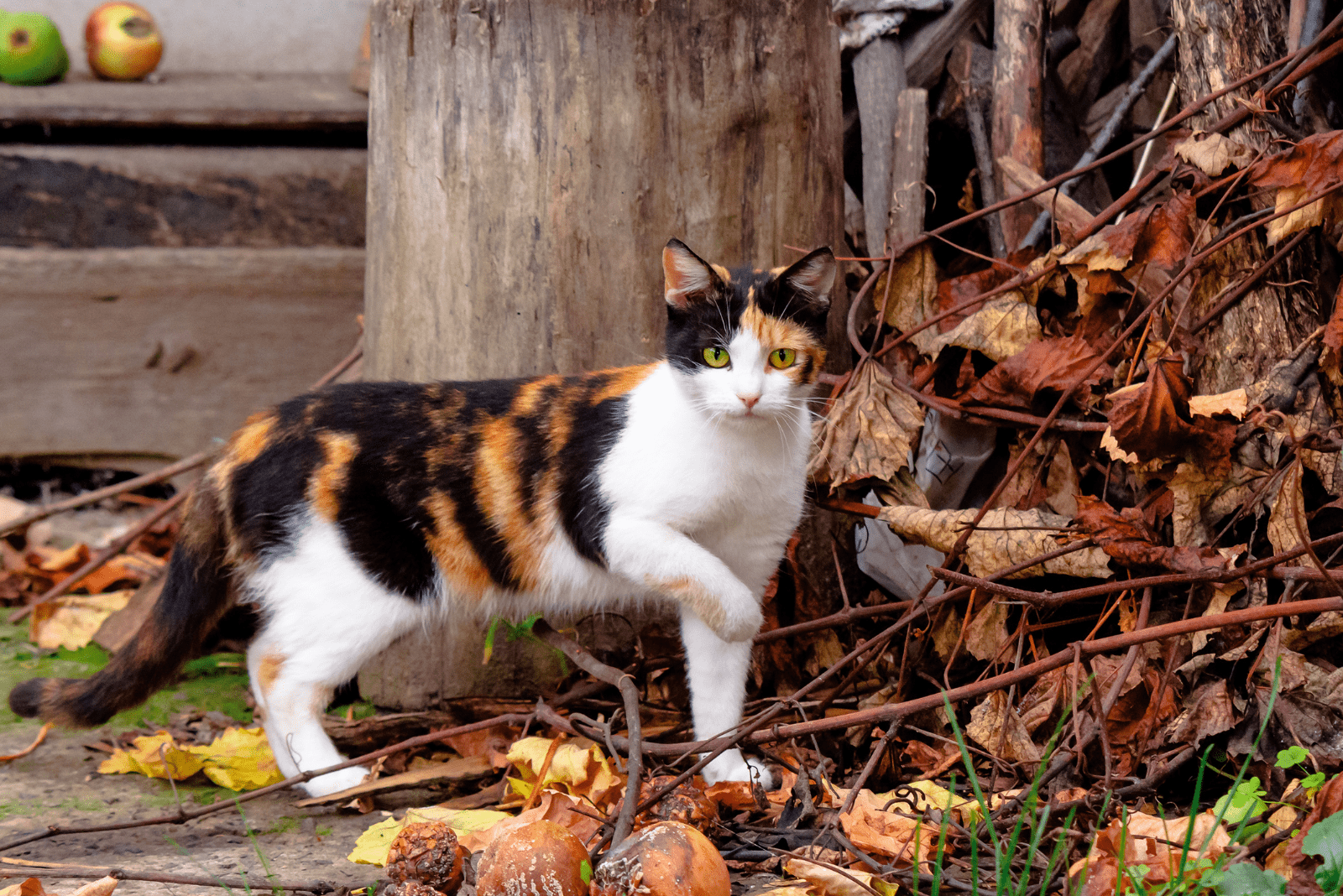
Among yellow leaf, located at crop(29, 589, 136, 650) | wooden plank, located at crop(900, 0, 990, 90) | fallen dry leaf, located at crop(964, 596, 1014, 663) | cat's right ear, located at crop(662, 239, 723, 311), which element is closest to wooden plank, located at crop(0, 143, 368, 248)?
yellow leaf, located at crop(29, 589, 136, 650)

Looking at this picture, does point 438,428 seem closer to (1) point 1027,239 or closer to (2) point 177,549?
(2) point 177,549

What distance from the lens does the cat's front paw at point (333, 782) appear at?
2.27m

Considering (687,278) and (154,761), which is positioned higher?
(687,278)

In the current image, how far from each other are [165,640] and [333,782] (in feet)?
1.58

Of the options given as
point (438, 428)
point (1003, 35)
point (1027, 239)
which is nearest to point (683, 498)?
point (438, 428)

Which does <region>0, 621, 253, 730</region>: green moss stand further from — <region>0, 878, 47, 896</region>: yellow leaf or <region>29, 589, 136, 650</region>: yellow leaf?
<region>0, 878, 47, 896</region>: yellow leaf

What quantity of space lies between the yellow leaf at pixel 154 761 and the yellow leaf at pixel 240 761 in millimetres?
39

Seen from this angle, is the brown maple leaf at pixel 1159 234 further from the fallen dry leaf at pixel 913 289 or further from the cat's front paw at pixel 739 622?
the cat's front paw at pixel 739 622

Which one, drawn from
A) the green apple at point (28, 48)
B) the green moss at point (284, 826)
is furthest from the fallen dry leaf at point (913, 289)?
the green apple at point (28, 48)

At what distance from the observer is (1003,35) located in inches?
107

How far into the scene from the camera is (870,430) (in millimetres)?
2326

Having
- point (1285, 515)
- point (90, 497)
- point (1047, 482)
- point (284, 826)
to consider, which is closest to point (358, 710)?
point (284, 826)

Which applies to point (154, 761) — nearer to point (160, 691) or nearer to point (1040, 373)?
point (160, 691)

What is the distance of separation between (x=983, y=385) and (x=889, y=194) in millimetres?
723
